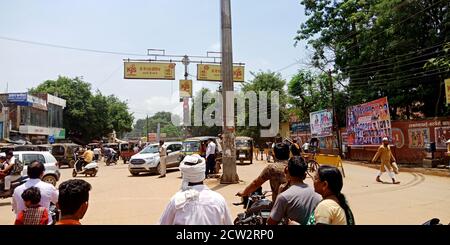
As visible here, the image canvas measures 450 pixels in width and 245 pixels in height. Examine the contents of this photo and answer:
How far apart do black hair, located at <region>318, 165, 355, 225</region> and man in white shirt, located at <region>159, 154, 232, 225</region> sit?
796 millimetres

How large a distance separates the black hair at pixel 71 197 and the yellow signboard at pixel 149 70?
21825 mm

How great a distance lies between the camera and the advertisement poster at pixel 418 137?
1926cm

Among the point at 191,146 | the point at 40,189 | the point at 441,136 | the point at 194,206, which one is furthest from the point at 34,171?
the point at 441,136

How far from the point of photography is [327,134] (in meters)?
29.3

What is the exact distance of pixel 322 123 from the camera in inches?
1161

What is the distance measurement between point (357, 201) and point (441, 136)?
11.4 m

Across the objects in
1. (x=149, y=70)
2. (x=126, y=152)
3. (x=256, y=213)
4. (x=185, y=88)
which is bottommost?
(x=126, y=152)

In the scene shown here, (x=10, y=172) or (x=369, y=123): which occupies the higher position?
(x=369, y=123)

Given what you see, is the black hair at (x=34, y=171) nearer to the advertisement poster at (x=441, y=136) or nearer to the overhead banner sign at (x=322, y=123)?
the advertisement poster at (x=441, y=136)

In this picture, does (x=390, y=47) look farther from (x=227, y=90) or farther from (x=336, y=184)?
(x=336, y=184)

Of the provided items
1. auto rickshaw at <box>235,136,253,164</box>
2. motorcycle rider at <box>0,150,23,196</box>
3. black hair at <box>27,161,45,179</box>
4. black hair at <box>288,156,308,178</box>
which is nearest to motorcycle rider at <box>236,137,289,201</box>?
black hair at <box>288,156,308,178</box>

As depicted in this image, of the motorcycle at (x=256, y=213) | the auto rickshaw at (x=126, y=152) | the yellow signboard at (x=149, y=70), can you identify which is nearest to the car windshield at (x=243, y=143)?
the yellow signboard at (x=149, y=70)
